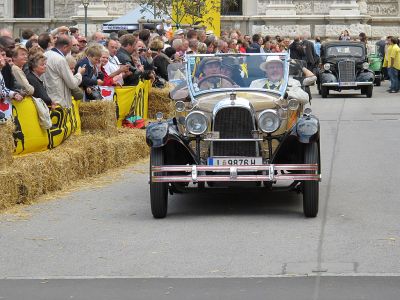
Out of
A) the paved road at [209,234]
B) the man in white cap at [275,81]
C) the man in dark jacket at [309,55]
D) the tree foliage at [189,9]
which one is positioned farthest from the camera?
the man in dark jacket at [309,55]

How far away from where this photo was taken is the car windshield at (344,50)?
118 ft

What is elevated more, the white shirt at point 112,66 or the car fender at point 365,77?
the white shirt at point 112,66

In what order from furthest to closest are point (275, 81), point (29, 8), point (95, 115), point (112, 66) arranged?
1. point (29, 8)
2. point (112, 66)
3. point (95, 115)
4. point (275, 81)

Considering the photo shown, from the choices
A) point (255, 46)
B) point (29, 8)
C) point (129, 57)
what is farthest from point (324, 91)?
point (29, 8)

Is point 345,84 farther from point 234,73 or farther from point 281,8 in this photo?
point 234,73

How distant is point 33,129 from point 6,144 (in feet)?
5.04

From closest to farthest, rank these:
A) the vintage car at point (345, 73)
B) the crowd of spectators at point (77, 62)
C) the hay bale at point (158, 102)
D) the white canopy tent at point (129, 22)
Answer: the crowd of spectators at point (77, 62) → the hay bale at point (158, 102) → the vintage car at point (345, 73) → the white canopy tent at point (129, 22)

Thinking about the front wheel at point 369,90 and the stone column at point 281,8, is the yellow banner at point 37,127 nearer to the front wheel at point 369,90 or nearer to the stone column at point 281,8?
the front wheel at point 369,90

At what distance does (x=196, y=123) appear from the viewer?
12.4m

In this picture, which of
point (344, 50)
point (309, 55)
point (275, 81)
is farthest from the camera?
point (309, 55)

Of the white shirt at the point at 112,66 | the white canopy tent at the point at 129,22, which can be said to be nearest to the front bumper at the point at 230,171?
the white shirt at the point at 112,66

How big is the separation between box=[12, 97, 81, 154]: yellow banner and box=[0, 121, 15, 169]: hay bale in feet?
3.11

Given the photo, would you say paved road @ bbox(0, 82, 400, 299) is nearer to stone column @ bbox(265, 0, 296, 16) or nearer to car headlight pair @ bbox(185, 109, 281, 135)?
car headlight pair @ bbox(185, 109, 281, 135)

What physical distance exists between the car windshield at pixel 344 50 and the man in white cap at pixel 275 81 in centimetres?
2272
